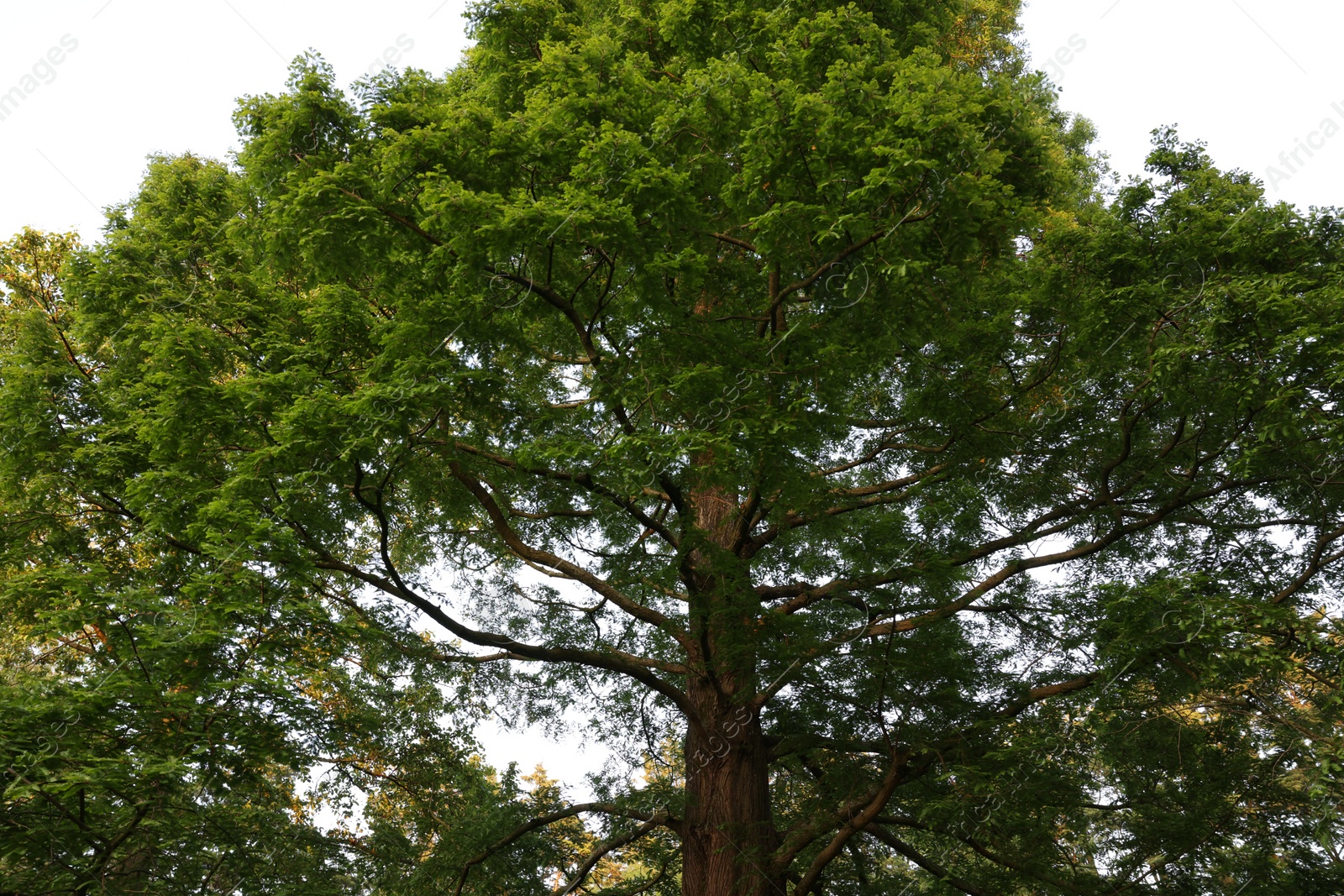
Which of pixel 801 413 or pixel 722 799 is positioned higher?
pixel 801 413

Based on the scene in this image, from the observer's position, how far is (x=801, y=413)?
600 cm

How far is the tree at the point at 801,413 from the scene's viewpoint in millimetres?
5625

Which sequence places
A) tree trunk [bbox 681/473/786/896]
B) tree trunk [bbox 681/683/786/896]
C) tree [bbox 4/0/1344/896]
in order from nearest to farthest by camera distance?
tree [bbox 4/0/1344/896], tree trunk [bbox 681/473/786/896], tree trunk [bbox 681/683/786/896]

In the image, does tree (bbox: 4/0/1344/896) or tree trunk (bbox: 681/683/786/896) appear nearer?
tree (bbox: 4/0/1344/896)

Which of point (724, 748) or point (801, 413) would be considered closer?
point (801, 413)

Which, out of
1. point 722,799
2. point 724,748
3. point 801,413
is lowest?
point 722,799

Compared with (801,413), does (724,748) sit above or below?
below

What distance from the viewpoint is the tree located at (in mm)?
5625

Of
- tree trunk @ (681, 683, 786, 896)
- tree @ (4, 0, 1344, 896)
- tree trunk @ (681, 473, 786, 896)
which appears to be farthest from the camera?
tree trunk @ (681, 683, 786, 896)

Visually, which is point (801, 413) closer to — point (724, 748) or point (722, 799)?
point (724, 748)

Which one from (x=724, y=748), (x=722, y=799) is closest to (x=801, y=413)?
(x=724, y=748)

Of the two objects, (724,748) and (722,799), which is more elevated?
(724,748)

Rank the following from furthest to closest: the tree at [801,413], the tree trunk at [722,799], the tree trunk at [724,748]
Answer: the tree trunk at [722,799] < the tree trunk at [724,748] < the tree at [801,413]

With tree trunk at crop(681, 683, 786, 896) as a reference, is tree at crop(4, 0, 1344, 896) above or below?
above
